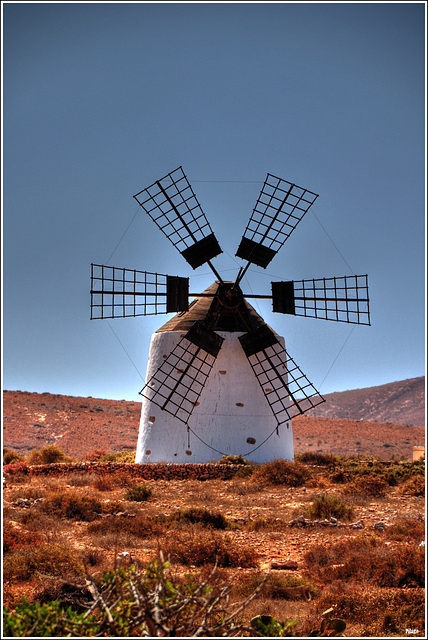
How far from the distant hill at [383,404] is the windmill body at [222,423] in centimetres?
5516

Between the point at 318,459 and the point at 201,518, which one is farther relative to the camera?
the point at 318,459

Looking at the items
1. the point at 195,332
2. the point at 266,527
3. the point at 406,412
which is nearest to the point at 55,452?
the point at 195,332

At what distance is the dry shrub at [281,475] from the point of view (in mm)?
13078

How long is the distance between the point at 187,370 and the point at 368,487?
5970mm

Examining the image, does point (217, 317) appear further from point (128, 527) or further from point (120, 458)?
point (128, 527)

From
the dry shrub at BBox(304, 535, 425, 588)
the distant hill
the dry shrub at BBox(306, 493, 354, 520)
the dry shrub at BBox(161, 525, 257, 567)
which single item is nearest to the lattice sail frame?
the dry shrub at BBox(306, 493, 354, 520)

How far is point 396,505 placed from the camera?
444 inches

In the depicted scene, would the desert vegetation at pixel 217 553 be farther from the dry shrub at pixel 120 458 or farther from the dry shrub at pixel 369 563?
the dry shrub at pixel 120 458

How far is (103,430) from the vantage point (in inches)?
1487

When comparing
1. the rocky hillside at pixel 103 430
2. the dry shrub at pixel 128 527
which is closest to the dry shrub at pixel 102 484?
the dry shrub at pixel 128 527

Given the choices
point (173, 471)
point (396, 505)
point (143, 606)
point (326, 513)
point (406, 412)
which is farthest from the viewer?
point (406, 412)

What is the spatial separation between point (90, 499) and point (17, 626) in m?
7.29

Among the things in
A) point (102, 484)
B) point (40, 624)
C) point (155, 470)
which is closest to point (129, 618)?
point (40, 624)

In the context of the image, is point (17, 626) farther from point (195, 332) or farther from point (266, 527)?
point (195, 332)
